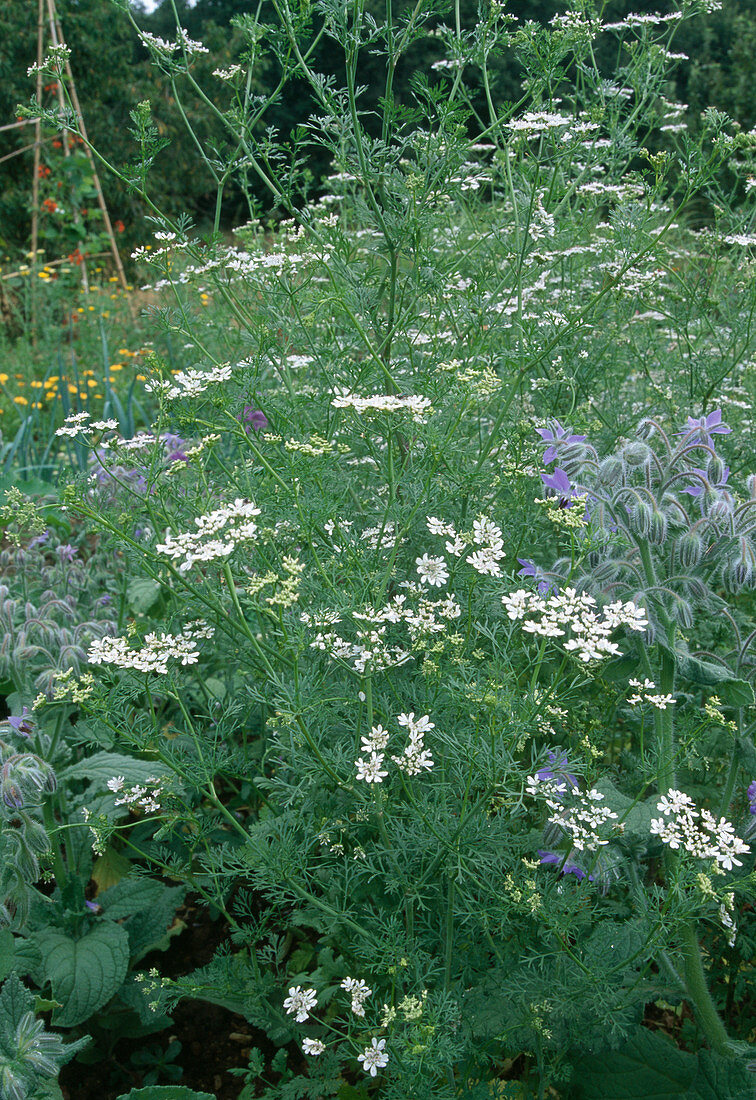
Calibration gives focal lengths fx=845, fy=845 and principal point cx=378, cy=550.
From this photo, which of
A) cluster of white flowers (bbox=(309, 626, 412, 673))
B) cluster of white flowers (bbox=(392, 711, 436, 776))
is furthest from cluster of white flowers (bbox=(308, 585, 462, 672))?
cluster of white flowers (bbox=(392, 711, 436, 776))

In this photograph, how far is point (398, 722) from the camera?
190cm

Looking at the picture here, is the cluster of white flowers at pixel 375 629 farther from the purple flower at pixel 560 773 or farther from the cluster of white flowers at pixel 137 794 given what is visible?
the cluster of white flowers at pixel 137 794

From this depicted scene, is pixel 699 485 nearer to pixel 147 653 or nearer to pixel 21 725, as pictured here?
pixel 147 653

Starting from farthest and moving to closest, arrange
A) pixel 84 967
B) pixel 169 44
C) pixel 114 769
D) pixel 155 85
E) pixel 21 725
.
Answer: pixel 155 85 → pixel 169 44 → pixel 114 769 → pixel 21 725 → pixel 84 967

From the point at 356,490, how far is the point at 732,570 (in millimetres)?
1342

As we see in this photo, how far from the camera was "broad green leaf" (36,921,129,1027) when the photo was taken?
2.22 meters

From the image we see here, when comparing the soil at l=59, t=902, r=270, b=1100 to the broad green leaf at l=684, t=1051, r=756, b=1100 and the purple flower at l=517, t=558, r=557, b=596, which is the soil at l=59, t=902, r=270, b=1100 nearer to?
the broad green leaf at l=684, t=1051, r=756, b=1100

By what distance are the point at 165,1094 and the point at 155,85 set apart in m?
19.5

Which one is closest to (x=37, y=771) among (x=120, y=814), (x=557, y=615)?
(x=120, y=814)

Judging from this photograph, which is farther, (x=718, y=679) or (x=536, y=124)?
(x=536, y=124)

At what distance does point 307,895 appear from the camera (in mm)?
1734

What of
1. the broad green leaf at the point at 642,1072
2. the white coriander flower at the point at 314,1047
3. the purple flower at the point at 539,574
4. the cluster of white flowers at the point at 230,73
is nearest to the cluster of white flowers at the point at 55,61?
the cluster of white flowers at the point at 230,73

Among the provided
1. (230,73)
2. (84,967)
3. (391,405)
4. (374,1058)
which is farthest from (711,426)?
(84,967)

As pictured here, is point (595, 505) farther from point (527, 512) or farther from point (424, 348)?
point (424, 348)
